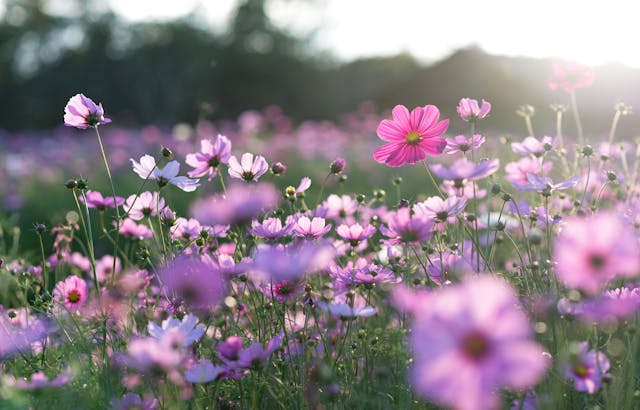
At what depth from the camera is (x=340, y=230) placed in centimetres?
145

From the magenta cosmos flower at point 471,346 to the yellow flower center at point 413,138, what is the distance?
0.80m

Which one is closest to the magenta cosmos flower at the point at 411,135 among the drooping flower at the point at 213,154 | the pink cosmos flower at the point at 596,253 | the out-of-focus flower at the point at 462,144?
the out-of-focus flower at the point at 462,144

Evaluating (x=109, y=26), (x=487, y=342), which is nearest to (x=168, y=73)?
(x=109, y=26)

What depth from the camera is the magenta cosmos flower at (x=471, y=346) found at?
629 mm

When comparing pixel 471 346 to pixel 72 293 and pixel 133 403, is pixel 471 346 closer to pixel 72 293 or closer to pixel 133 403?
pixel 133 403

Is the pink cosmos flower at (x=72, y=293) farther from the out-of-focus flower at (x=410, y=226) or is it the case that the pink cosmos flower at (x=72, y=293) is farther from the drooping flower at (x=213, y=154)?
the out-of-focus flower at (x=410, y=226)

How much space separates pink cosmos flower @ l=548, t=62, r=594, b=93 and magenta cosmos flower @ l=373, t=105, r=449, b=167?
125cm

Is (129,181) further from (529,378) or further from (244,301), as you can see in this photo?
(529,378)

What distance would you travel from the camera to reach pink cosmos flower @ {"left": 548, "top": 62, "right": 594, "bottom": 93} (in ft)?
8.05

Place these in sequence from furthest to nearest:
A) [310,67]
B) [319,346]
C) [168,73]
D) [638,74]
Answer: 1. [310,67]
2. [168,73]
3. [638,74]
4. [319,346]

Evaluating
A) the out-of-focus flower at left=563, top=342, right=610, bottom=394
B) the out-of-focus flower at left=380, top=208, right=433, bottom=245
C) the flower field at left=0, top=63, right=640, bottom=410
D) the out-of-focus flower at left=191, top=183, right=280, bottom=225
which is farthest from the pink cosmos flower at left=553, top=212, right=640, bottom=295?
the out-of-focus flower at left=191, top=183, right=280, bottom=225

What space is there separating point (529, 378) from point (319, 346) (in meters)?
0.95

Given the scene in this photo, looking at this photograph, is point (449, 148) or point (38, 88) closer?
point (449, 148)

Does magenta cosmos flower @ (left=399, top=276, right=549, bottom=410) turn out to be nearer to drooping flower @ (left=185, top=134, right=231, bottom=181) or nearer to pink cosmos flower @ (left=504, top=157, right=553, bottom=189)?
drooping flower @ (left=185, top=134, right=231, bottom=181)
